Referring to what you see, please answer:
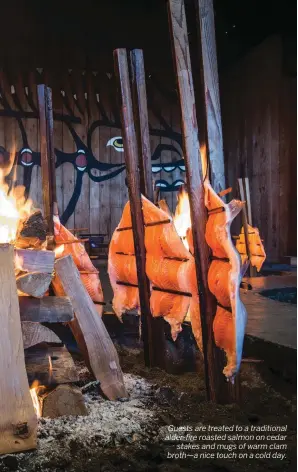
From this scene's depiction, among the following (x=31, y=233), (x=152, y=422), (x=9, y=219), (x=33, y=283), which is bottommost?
(x=152, y=422)

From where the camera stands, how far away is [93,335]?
3.91 meters

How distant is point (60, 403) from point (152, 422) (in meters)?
0.74

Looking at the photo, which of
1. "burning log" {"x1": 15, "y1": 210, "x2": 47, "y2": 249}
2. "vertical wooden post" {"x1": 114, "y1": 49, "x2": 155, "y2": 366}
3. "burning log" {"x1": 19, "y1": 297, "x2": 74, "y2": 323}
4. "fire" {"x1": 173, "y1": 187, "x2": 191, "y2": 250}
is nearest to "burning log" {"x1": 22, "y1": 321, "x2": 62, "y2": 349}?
"burning log" {"x1": 19, "y1": 297, "x2": 74, "y2": 323}

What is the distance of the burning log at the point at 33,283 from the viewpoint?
133 inches

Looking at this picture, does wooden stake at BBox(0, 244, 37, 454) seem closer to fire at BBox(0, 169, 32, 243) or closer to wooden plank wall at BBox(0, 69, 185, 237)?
fire at BBox(0, 169, 32, 243)

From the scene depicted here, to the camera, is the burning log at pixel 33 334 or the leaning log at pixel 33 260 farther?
the burning log at pixel 33 334

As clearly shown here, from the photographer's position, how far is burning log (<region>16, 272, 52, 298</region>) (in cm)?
339

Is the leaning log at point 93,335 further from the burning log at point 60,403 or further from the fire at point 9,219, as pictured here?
the fire at point 9,219

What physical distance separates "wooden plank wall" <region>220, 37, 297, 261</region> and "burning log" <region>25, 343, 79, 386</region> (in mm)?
10057

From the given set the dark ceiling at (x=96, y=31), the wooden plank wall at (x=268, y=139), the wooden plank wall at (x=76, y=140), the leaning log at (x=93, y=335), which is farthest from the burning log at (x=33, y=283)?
the dark ceiling at (x=96, y=31)

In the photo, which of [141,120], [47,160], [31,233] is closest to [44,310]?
[31,233]

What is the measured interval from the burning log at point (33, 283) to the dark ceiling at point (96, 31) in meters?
11.6

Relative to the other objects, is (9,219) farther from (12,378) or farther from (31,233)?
(12,378)

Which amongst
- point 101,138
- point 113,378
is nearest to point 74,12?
point 101,138
